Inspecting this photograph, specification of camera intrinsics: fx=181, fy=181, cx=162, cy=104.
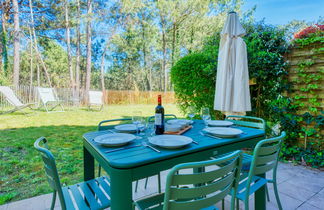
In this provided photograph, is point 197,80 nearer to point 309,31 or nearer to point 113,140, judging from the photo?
point 309,31

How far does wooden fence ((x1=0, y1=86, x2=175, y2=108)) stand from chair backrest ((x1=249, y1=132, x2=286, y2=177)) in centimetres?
982

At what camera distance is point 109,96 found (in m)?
11.9

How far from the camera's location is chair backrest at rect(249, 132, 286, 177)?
112 centimetres

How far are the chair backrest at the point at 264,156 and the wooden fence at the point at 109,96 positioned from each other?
9.82 metres

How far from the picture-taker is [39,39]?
560 inches

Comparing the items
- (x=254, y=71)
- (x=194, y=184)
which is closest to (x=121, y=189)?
(x=194, y=184)

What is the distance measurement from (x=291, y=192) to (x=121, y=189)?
2031mm

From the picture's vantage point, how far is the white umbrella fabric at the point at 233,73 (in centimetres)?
255

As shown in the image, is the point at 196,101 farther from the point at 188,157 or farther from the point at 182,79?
the point at 188,157

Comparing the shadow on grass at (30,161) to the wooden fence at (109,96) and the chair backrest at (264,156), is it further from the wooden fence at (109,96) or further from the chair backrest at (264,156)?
the wooden fence at (109,96)

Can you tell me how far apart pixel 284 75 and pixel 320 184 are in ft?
5.55

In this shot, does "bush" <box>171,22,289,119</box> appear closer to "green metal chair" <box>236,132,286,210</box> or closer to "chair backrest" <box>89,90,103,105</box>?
"green metal chair" <box>236,132,286,210</box>

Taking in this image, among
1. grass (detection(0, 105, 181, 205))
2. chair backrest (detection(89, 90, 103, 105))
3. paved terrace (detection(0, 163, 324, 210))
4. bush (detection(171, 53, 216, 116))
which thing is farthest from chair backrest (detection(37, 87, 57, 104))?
paved terrace (detection(0, 163, 324, 210))

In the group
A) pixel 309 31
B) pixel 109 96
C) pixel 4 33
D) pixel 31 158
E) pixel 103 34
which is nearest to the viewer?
pixel 309 31
